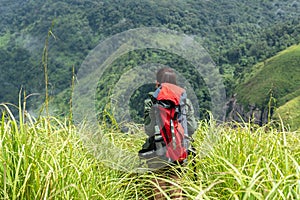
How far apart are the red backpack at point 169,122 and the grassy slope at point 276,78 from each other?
4910 cm

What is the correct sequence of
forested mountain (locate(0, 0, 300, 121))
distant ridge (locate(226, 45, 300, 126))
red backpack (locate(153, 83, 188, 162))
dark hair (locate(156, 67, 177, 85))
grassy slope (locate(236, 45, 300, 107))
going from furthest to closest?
forested mountain (locate(0, 0, 300, 121))
grassy slope (locate(236, 45, 300, 107))
distant ridge (locate(226, 45, 300, 126))
dark hair (locate(156, 67, 177, 85))
red backpack (locate(153, 83, 188, 162))

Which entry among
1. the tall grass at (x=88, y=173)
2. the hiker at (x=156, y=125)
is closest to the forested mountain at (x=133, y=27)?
the hiker at (x=156, y=125)

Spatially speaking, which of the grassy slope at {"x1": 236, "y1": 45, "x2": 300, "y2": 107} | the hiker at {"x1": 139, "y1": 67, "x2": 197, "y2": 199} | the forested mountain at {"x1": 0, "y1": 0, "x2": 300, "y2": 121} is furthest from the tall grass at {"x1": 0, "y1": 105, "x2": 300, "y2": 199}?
the forested mountain at {"x1": 0, "y1": 0, "x2": 300, "y2": 121}

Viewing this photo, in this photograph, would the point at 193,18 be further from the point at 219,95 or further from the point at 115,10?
the point at 219,95

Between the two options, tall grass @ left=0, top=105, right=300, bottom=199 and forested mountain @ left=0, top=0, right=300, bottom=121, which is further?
forested mountain @ left=0, top=0, right=300, bottom=121

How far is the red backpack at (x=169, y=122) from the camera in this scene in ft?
8.87

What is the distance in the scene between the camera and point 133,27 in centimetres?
8531

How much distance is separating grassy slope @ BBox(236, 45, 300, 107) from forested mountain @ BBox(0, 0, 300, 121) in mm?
3811

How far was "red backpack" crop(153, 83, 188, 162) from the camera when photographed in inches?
106

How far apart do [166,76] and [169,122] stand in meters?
0.31

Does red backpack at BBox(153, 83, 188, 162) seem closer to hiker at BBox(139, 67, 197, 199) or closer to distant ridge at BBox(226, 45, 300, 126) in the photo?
hiker at BBox(139, 67, 197, 199)

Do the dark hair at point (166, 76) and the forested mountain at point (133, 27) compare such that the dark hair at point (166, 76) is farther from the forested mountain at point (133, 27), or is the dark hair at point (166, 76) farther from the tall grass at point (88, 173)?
the forested mountain at point (133, 27)

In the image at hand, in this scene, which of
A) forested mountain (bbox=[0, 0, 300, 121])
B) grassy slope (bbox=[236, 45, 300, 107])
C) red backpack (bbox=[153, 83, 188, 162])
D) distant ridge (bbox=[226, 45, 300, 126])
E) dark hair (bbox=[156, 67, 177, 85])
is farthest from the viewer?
forested mountain (bbox=[0, 0, 300, 121])

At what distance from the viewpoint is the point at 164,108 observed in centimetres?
272
